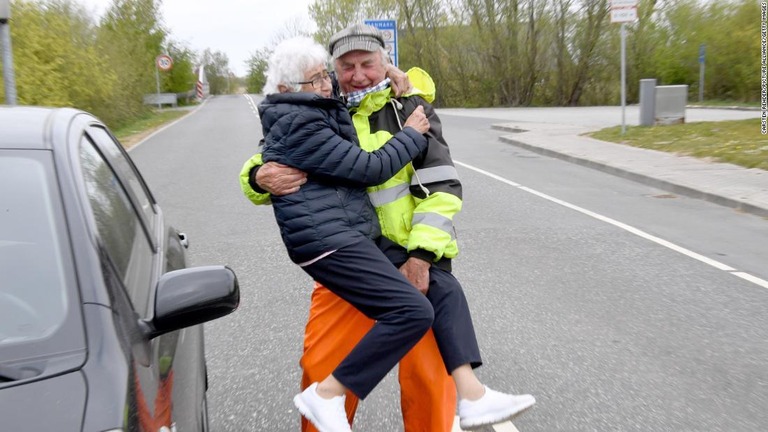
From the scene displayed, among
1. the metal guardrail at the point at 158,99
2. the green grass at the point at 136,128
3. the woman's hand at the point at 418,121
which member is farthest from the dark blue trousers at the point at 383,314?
the metal guardrail at the point at 158,99

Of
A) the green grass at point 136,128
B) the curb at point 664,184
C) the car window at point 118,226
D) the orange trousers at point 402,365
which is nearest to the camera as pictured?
the car window at point 118,226

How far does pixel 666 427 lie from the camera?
3678mm

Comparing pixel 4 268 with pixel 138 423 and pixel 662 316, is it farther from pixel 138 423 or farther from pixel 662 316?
pixel 662 316

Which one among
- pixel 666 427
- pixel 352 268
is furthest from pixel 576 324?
pixel 352 268

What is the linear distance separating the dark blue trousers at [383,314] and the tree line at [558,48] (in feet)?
108

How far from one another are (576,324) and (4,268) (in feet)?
12.9

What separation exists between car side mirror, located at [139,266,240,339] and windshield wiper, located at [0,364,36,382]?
1.09ft

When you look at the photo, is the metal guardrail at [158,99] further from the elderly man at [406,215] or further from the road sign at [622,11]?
the elderly man at [406,215]

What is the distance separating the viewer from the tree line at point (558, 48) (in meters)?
34.6

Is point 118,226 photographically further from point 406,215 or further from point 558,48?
point 558,48

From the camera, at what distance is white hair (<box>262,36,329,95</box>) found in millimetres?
2736

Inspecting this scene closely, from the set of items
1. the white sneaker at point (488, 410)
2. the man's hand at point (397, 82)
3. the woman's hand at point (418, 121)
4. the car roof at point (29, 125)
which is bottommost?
the white sneaker at point (488, 410)

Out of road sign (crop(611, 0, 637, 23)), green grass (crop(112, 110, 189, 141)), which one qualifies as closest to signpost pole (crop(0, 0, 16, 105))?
road sign (crop(611, 0, 637, 23))

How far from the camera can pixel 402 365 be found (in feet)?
9.75
